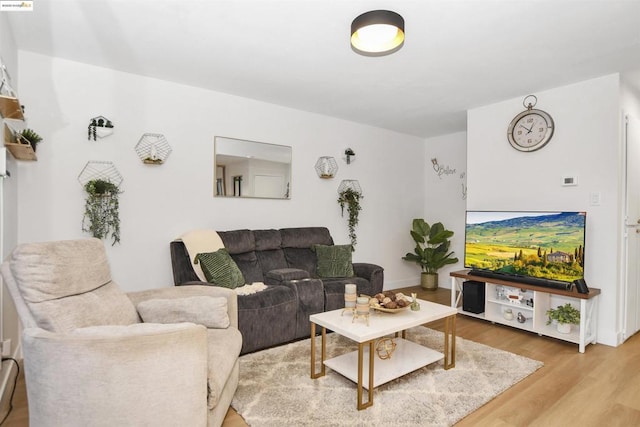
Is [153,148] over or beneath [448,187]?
over

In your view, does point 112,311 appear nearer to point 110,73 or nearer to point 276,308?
point 276,308

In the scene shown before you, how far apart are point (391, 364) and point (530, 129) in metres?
2.81

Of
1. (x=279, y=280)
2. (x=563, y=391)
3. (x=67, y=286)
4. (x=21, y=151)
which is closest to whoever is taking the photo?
(x=67, y=286)

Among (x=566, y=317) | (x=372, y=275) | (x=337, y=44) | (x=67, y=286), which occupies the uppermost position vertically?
(x=337, y=44)

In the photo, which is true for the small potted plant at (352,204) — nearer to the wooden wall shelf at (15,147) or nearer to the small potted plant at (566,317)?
the small potted plant at (566,317)

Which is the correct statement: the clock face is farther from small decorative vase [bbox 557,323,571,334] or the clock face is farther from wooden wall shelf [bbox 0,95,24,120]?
wooden wall shelf [bbox 0,95,24,120]

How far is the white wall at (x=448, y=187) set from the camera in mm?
5168

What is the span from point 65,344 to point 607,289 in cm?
392

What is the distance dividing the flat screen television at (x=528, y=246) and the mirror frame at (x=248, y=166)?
214cm

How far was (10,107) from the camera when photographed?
193cm

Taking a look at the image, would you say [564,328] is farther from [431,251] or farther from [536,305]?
[431,251]

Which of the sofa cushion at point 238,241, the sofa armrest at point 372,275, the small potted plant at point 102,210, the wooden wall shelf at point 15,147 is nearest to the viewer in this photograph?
the wooden wall shelf at point 15,147

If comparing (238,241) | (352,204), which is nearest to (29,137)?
(238,241)

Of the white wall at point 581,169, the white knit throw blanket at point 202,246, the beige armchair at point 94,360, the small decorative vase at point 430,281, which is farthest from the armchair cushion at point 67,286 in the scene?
the small decorative vase at point 430,281
